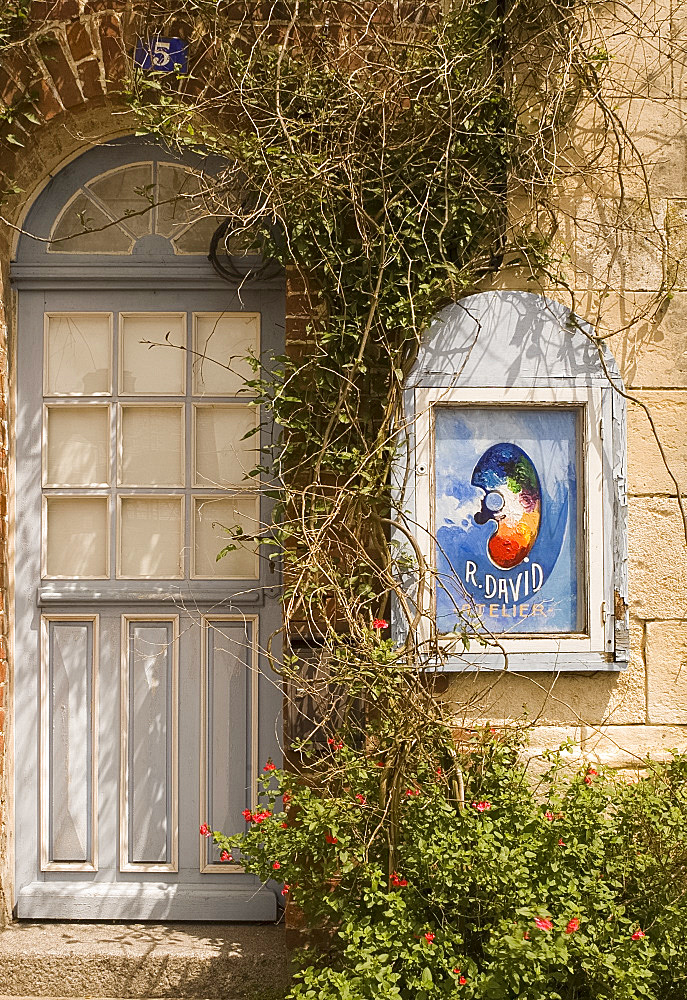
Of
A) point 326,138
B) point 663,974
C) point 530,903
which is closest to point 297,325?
point 326,138

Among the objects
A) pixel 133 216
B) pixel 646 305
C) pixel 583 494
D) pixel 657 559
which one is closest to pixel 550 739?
pixel 657 559

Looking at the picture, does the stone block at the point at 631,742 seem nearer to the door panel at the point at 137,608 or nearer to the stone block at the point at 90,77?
the door panel at the point at 137,608

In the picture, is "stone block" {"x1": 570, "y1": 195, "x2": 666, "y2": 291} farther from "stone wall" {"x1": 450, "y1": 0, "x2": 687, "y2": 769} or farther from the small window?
the small window

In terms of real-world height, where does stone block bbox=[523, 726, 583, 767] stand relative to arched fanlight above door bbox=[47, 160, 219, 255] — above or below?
below

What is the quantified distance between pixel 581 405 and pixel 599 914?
183 cm

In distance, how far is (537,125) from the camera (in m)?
3.31

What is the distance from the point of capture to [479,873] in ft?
8.38

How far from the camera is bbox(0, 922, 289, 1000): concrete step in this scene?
319cm

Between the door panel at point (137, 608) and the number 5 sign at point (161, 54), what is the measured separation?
2.86 feet

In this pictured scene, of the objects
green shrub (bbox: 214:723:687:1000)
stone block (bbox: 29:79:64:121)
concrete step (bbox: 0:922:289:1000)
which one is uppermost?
stone block (bbox: 29:79:64:121)

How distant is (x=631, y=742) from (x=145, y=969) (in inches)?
82.7

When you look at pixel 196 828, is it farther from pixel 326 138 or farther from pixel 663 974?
pixel 326 138

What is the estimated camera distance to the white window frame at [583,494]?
326 centimetres

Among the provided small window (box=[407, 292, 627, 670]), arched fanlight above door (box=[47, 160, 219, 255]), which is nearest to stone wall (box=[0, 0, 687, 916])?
small window (box=[407, 292, 627, 670])
